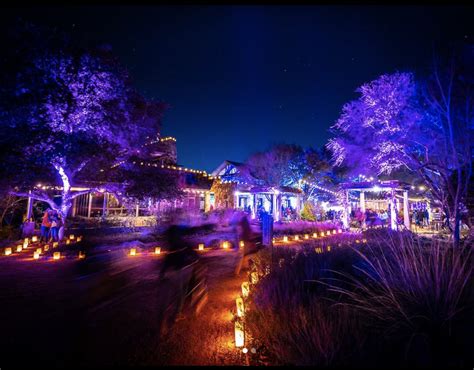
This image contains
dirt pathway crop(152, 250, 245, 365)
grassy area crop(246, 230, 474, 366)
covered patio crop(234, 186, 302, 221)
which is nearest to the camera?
grassy area crop(246, 230, 474, 366)

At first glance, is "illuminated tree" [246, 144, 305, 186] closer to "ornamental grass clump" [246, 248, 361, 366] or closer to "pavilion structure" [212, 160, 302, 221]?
"pavilion structure" [212, 160, 302, 221]

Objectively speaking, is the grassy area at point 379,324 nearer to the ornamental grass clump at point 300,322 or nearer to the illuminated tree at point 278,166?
the ornamental grass clump at point 300,322

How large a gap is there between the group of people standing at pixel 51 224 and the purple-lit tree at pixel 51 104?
4.66 feet

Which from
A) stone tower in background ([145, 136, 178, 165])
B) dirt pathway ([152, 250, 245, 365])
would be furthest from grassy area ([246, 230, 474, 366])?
stone tower in background ([145, 136, 178, 165])

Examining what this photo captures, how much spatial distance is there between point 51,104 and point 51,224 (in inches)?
197

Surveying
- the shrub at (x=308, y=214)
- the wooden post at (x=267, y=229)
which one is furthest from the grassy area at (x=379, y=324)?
the shrub at (x=308, y=214)

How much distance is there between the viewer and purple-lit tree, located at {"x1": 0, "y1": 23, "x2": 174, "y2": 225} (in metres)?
8.95

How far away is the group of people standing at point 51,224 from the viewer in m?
10.5

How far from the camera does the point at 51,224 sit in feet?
34.9

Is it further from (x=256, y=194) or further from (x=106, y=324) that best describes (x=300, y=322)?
(x=256, y=194)

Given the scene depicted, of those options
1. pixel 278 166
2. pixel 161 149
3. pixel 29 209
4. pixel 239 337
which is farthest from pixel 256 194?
pixel 239 337

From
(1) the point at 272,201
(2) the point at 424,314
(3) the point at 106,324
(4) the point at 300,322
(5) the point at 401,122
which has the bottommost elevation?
(3) the point at 106,324

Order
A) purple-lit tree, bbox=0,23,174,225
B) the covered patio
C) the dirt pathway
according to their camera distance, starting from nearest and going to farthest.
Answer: the dirt pathway → purple-lit tree, bbox=0,23,174,225 → the covered patio

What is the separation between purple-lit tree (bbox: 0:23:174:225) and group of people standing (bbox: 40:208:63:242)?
1422mm
